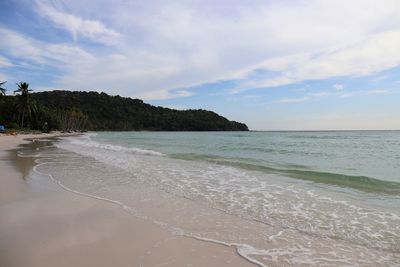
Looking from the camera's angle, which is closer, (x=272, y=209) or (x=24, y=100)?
(x=272, y=209)

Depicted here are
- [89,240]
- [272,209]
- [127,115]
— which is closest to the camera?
[89,240]

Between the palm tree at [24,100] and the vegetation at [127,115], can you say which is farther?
the vegetation at [127,115]

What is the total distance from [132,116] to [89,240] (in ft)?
565

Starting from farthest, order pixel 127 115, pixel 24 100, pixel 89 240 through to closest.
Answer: pixel 127 115
pixel 24 100
pixel 89 240

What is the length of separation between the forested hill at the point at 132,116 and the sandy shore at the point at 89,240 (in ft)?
497

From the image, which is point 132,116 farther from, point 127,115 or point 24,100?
point 24,100

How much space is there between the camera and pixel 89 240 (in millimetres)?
4926

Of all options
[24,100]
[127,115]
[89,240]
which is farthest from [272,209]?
[127,115]

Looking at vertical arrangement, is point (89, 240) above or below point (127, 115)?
below

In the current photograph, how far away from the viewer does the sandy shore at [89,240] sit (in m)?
4.21

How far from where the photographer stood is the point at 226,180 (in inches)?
463

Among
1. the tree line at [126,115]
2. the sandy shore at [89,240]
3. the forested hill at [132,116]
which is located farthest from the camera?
the forested hill at [132,116]

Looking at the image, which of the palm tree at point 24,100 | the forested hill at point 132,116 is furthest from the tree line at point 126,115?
the palm tree at point 24,100

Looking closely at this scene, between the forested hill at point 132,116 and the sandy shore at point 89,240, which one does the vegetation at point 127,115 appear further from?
the sandy shore at point 89,240
